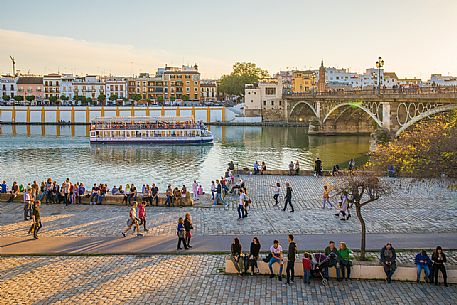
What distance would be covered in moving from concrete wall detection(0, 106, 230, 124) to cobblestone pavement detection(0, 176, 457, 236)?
7671 cm

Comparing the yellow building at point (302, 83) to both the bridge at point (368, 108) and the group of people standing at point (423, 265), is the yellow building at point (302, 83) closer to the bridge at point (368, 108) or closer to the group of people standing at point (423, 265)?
the bridge at point (368, 108)

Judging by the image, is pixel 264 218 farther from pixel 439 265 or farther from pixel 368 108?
pixel 368 108

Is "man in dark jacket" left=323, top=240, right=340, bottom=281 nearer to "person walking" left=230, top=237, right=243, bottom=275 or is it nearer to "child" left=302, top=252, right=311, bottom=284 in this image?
"child" left=302, top=252, right=311, bottom=284

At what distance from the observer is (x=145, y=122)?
2648 inches

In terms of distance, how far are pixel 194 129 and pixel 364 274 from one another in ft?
172

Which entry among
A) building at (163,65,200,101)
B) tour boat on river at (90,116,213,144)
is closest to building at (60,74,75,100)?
building at (163,65,200,101)

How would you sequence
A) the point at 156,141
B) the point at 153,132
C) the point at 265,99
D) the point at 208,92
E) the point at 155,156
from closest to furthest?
the point at 155,156 → the point at 156,141 → the point at 153,132 → the point at 265,99 → the point at 208,92

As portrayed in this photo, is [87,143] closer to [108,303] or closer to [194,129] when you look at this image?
[194,129]

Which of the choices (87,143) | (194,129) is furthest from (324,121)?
(87,143)

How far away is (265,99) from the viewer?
102m

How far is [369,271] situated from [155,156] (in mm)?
40791

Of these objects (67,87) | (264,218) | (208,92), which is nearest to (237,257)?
(264,218)

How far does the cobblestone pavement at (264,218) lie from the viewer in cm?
1719

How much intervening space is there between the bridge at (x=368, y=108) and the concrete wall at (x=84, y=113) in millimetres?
14543
